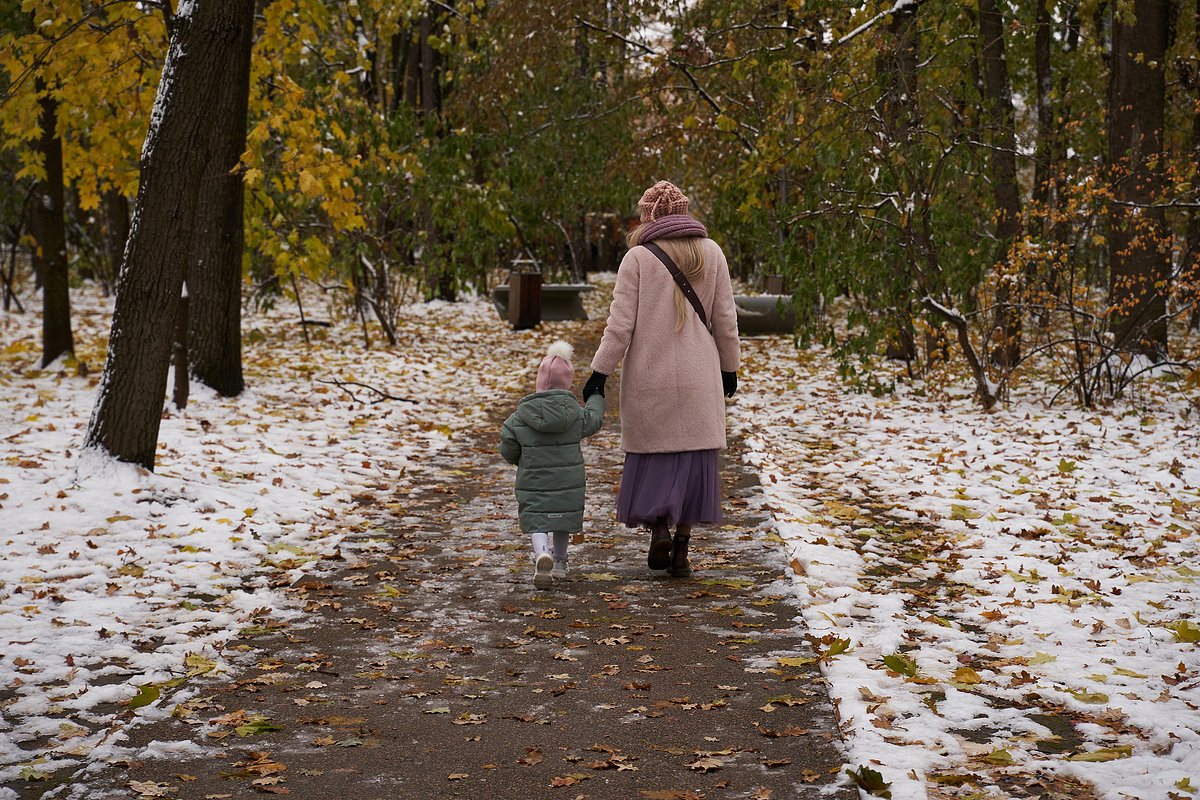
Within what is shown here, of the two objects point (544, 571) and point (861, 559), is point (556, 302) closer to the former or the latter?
point (861, 559)

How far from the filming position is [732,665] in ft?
16.1

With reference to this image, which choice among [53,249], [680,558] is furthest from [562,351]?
[53,249]

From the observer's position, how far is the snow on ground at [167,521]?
4645 millimetres

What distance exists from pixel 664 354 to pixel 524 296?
48.5 feet

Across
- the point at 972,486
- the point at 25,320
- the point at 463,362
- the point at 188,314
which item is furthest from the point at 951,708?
the point at 25,320

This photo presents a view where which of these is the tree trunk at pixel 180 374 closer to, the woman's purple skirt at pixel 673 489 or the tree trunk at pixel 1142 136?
the woman's purple skirt at pixel 673 489

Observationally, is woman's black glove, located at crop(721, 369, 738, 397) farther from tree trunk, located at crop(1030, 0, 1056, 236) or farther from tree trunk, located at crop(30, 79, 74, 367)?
tree trunk, located at crop(30, 79, 74, 367)

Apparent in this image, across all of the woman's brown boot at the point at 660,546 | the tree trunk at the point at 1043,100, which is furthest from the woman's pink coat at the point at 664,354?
the tree trunk at the point at 1043,100

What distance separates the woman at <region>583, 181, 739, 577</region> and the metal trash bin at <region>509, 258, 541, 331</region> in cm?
1453

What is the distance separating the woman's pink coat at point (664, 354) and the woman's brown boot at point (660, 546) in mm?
446

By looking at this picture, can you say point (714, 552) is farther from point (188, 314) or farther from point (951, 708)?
point (188, 314)

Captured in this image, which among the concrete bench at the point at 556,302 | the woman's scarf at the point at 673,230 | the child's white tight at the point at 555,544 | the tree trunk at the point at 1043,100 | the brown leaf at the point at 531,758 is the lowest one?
the brown leaf at the point at 531,758

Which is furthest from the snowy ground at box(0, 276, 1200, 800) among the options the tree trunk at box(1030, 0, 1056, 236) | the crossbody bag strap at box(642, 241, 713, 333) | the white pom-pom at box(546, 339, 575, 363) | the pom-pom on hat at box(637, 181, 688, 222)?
the tree trunk at box(1030, 0, 1056, 236)

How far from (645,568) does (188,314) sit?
669 centimetres
